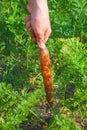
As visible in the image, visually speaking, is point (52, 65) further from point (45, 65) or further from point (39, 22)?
point (39, 22)

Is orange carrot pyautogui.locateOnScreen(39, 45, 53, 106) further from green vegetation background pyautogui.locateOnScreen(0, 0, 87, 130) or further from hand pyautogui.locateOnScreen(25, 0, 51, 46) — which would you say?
green vegetation background pyautogui.locateOnScreen(0, 0, 87, 130)

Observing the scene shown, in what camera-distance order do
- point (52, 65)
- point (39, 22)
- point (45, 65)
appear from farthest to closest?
point (52, 65)
point (45, 65)
point (39, 22)

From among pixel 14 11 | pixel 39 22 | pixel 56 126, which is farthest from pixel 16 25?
pixel 39 22

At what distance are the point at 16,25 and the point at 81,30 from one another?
1.88 feet

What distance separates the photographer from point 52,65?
11.0ft

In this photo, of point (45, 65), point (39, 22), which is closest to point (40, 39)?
point (39, 22)

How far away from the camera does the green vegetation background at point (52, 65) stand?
2.77 m

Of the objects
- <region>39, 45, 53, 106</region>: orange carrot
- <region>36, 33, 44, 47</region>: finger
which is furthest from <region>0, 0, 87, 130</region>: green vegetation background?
<region>36, 33, 44, 47</region>: finger

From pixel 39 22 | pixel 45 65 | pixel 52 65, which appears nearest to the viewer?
pixel 39 22

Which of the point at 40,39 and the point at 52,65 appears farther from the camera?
the point at 52,65

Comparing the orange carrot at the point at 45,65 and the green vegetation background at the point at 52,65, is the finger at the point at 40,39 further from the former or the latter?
the green vegetation background at the point at 52,65

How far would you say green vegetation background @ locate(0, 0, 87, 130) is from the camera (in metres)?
2.77

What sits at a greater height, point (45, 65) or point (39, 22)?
point (39, 22)

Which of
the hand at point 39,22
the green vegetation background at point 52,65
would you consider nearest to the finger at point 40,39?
the hand at point 39,22
